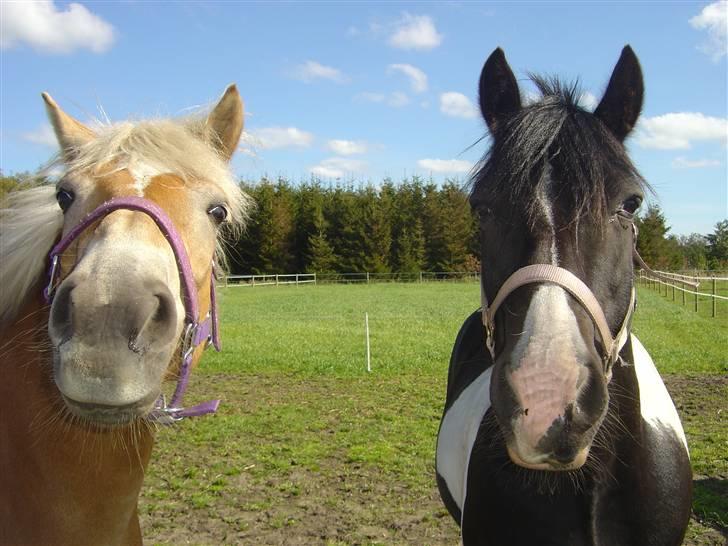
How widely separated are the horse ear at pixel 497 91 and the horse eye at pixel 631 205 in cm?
62

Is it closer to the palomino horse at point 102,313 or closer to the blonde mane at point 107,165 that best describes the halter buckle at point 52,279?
the palomino horse at point 102,313

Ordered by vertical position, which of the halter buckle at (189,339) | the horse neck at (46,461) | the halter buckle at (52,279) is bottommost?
the horse neck at (46,461)

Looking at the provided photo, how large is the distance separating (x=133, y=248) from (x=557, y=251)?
4.59ft

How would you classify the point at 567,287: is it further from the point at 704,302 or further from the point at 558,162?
the point at 704,302

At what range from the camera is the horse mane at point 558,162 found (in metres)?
1.85

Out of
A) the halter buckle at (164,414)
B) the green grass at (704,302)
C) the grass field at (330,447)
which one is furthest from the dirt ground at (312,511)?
the green grass at (704,302)

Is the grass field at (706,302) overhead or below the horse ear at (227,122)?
below

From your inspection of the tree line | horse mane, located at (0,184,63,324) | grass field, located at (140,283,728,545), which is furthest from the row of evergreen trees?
horse mane, located at (0,184,63,324)

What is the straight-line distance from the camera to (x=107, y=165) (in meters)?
2.02

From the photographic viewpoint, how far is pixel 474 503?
248cm

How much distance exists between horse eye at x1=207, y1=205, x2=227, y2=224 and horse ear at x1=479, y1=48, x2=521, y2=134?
120 cm

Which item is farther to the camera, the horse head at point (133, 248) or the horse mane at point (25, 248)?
the horse mane at point (25, 248)

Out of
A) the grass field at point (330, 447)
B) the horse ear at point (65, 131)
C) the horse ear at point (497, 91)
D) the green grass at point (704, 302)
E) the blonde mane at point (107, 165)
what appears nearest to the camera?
the blonde mane at point (107, 165)

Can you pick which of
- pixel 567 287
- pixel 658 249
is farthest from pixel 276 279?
pixel 567 287
